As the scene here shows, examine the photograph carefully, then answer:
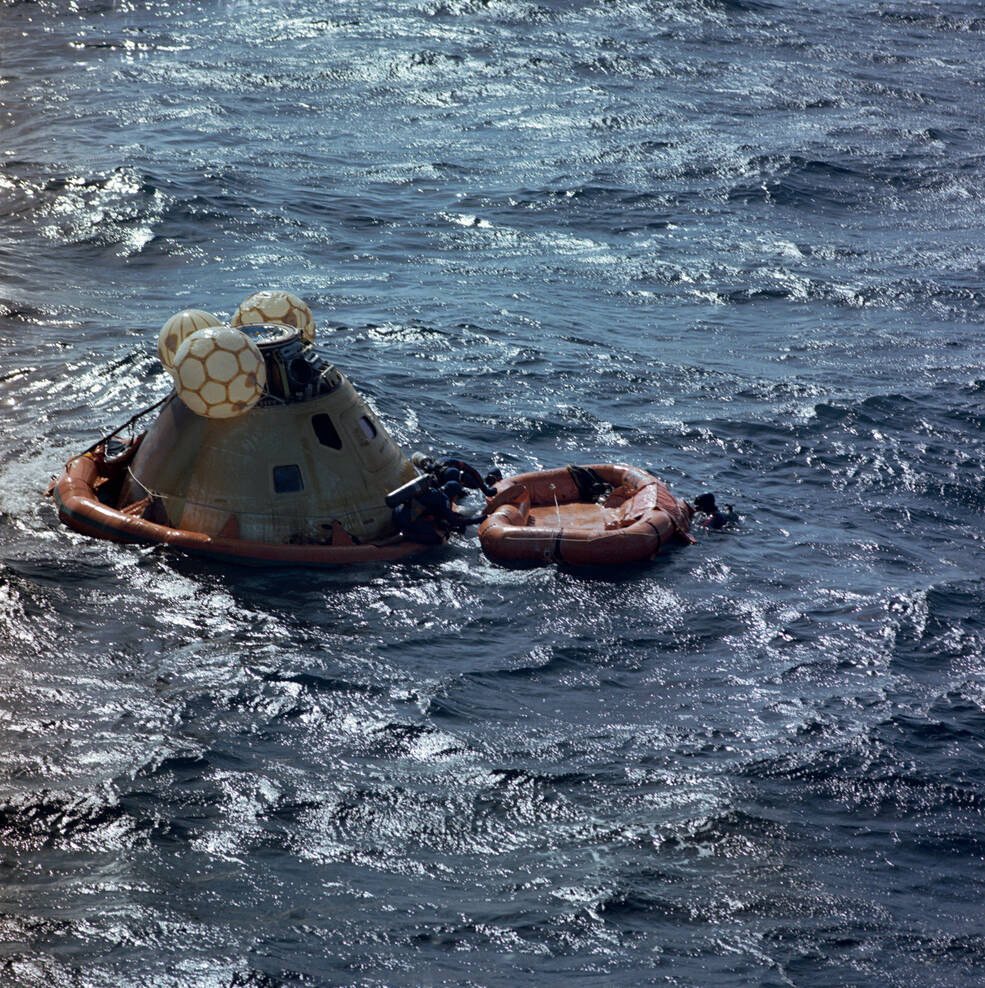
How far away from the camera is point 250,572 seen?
50.6 feet

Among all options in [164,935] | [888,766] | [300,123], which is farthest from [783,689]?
[300,123]

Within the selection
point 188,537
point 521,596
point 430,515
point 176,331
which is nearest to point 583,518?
point 521,596

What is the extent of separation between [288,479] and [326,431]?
787mm

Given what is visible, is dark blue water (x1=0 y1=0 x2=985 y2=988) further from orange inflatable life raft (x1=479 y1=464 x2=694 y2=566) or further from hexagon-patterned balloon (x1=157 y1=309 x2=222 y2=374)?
hexagon-patterned balloon (x1=157 y1=309 x2=222 y2=374)

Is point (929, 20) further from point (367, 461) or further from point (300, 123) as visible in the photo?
point (367, 461)

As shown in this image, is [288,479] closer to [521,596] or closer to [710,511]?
[521,596]

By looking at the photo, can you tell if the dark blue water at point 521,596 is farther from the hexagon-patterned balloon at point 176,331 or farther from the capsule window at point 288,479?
the hexagon-patterned balloon at point 176,331

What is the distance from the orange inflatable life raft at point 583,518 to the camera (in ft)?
52.6

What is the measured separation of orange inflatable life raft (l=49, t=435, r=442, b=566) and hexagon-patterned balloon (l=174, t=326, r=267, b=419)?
1.59 m

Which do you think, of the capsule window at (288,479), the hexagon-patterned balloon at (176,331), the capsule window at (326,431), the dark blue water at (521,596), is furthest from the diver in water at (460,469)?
the hexagon-patterned balloon at (176,331)

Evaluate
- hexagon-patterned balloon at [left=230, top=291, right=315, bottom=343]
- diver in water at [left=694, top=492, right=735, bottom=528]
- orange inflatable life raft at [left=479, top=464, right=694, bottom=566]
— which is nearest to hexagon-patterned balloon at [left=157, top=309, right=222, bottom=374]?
hexagon-patterned balloon at [left=230, top=291, right=315, bottom=343]

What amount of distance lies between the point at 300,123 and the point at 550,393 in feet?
64.4

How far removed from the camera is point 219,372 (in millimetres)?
14844

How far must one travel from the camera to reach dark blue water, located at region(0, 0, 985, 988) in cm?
1048
